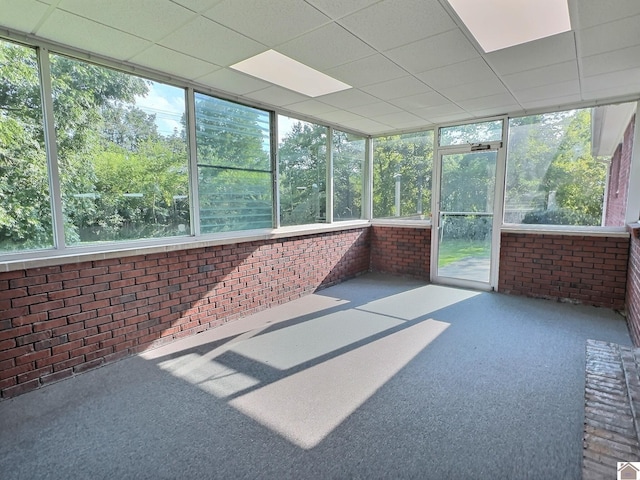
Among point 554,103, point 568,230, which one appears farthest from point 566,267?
point 554,103

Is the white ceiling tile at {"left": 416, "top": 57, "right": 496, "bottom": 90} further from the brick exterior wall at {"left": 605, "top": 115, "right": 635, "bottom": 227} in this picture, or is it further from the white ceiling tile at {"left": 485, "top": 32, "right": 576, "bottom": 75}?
the brick exterior wall at {"left": 605, "top": 115, "right": 635, "bottom": 227}

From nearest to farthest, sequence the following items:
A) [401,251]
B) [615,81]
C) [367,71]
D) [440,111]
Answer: [367,71]
[615,81]
[440,111]
[401,251]

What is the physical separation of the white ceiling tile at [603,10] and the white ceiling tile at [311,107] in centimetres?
266

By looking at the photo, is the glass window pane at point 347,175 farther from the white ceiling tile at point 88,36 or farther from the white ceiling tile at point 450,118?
the white ceiling tile at point 88,36

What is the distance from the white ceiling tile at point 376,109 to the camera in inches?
173

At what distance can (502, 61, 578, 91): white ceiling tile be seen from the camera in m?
3.13

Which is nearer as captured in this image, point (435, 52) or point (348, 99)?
point (435, 52)

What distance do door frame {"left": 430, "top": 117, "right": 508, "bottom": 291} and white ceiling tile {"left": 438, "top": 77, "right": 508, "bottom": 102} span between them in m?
1.32

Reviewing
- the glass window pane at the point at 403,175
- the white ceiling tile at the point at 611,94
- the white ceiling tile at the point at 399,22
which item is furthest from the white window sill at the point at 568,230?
the white ceiling tile at the point at 399,22

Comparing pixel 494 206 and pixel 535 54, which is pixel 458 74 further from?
pixel 494 206

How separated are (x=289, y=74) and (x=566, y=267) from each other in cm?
439

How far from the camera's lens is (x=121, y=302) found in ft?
9.95

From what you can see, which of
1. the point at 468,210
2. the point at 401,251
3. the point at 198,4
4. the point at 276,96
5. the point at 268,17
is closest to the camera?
the point at 198,4

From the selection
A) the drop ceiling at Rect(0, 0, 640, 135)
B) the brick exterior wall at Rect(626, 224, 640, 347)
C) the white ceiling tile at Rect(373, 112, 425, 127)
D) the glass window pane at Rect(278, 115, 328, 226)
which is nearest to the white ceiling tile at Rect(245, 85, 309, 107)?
the drop ceiling at Rect(0, 0, 640, 135)
